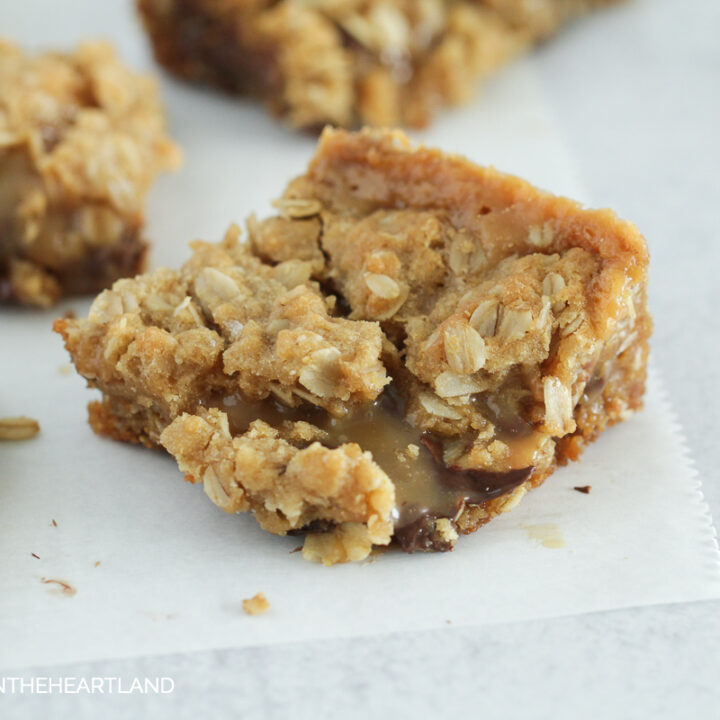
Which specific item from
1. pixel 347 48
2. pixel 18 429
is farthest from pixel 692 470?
pixel 347 48

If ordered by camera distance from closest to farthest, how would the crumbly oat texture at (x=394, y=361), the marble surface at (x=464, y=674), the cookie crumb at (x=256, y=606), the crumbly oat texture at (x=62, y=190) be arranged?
the marble surface at (x=464, y=674) < the cookie crumb at (x=256, y=606) < the crumbly oat texture at (x=394, y=361) < the crumbly oat texture at (x=62, y=190)

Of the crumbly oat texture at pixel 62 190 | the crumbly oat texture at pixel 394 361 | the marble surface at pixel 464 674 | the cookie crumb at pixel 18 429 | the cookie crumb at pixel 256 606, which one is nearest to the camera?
the marble surface at pixel 464 674

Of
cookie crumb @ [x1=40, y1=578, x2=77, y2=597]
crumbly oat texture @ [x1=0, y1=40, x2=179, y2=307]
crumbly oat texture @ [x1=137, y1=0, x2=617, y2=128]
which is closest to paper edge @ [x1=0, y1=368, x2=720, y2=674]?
cookie crumb @ [x1=40, y1=578, x2=77, y2=597]

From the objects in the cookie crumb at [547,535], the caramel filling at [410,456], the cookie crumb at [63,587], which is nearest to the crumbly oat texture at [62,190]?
the caramel filling at [410,456]

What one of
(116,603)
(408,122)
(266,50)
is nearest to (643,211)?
(408,122)

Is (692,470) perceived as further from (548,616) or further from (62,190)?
(62,190)

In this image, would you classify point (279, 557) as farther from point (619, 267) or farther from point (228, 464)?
point (619, 267)

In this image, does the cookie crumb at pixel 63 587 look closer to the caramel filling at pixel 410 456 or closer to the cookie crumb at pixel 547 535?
the caramel filling at pixel 410 456
